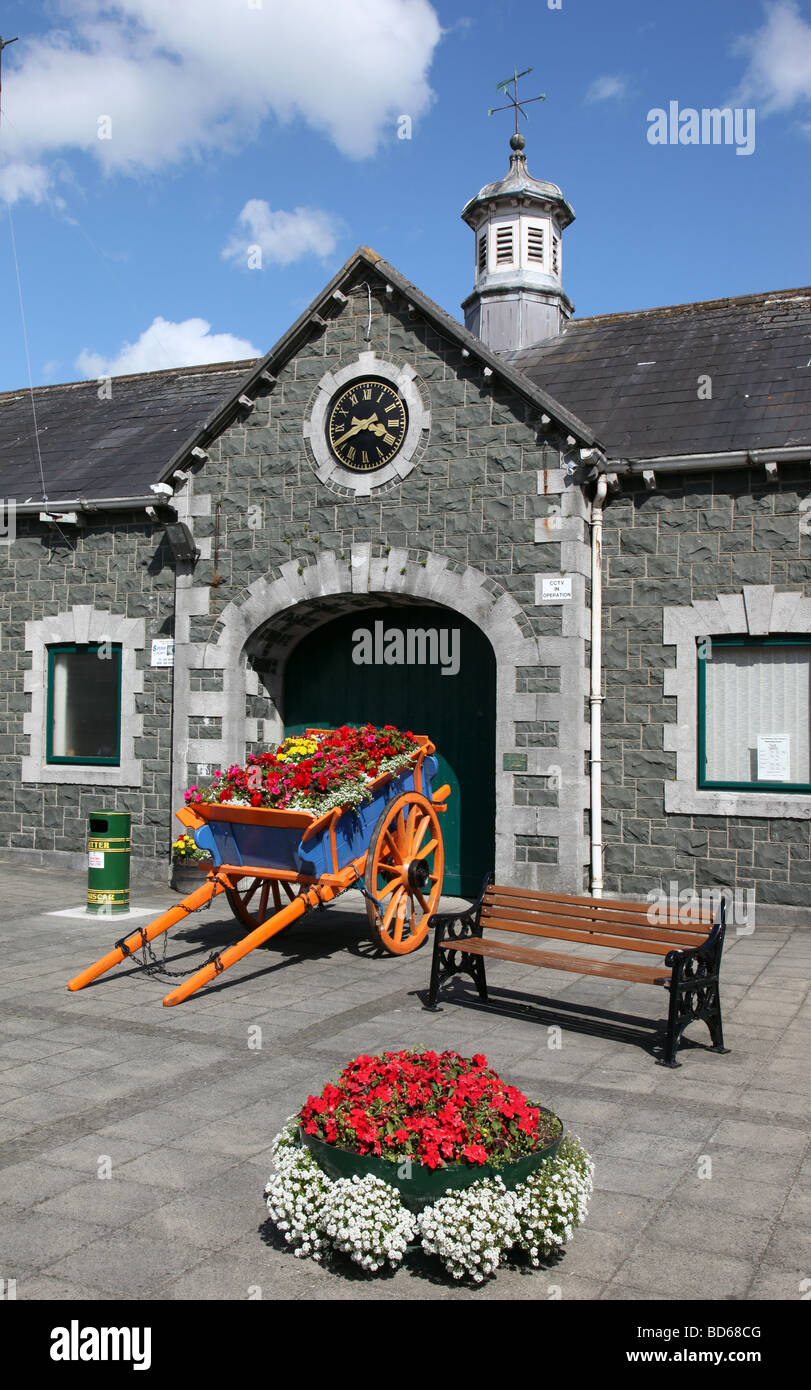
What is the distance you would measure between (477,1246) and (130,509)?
10616mm

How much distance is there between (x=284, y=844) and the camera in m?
7.88

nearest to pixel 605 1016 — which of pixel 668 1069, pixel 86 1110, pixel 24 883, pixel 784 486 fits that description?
pixel 668 1069

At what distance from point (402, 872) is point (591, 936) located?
2237 millimetres

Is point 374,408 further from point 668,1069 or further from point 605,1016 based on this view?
point 668,1069

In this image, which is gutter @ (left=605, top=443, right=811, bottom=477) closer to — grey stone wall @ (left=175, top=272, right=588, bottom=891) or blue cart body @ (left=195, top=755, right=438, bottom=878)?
grey stone wall @ (left=175, top=272, right=588, bottom=891)

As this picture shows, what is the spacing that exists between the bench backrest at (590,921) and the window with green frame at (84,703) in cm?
675

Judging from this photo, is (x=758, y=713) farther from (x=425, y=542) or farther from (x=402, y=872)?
(x=402, y=872)

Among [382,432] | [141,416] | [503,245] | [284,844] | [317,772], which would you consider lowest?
[284,844]

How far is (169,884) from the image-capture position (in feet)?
40.2

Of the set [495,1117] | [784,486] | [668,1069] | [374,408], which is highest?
[374,408]

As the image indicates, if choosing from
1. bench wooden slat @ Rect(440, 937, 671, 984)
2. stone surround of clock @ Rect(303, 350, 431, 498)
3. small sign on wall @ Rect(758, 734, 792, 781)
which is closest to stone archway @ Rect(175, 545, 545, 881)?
stone surround of clock @ Rect(303, 350, 431, 498)

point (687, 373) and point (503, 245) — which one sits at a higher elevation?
point (503, 245)

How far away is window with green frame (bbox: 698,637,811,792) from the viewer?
10352 millimetres

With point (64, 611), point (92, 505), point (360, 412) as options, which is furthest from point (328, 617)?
point (64, 611)
